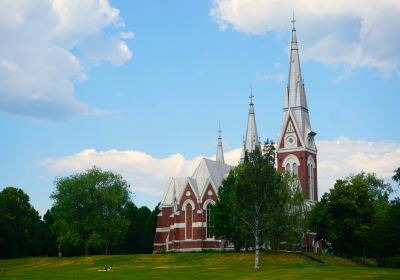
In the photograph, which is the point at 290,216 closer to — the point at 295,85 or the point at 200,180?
the point at 200,180

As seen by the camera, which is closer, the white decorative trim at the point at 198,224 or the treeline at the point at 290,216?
the treeline at the point at 290,216

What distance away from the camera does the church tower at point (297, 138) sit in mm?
116688

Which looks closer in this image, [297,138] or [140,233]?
[297,138]

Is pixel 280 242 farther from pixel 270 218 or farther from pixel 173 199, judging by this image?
pixel 173 199

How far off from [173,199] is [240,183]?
137ft

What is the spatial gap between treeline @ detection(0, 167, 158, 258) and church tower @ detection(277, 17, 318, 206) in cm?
2934

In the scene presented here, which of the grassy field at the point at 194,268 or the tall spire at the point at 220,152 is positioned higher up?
the tall spire at the point at 220,152

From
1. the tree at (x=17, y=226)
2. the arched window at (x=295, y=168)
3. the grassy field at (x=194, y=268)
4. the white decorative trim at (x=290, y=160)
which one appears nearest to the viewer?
the grassy field at (x=194, y=268)

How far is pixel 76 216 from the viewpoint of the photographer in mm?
106312

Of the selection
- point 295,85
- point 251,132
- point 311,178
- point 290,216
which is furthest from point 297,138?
point 290,216

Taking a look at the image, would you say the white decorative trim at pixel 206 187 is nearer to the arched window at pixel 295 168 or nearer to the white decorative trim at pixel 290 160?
the white decorative trim at pixel 290 160

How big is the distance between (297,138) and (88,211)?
38.9m

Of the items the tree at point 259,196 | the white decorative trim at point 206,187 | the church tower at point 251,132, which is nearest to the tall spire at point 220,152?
the church tower at point 251,132

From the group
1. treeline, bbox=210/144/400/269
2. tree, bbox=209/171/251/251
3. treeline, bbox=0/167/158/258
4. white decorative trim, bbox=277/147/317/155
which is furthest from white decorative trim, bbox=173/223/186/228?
white decorative trim, bbox=277/147/317/155
